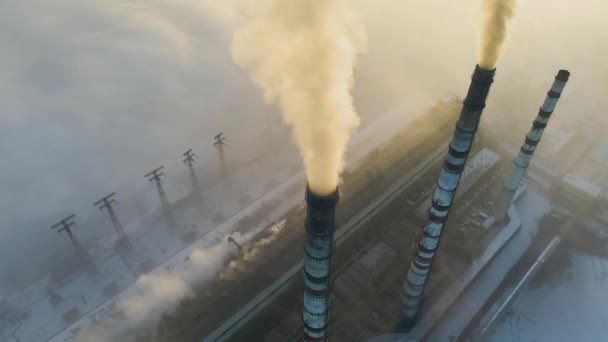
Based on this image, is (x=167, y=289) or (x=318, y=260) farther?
(x=167, y=289)

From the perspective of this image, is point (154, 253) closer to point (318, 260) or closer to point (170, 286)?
point (170, 286)

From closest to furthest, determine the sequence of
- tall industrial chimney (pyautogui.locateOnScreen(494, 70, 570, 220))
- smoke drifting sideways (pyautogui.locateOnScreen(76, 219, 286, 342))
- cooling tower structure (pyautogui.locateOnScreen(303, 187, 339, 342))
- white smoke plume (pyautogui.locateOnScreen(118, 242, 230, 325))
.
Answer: cooling tower structure (pyautogui.locateOnScreen(303, 187, 339, 342)) → smoke drifting sideways (pyautogui.locateOnScreen(76, 219, 286, 342)) → white smoke plume (pyautogui.locateOnScreen(118, 242, 230, 325)) → tall industrial chimney (pyautogui.locateOnScreen(494, 70, 570, 220))

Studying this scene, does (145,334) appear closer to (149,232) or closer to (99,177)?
(149,232)

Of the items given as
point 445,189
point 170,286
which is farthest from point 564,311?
point 170,286

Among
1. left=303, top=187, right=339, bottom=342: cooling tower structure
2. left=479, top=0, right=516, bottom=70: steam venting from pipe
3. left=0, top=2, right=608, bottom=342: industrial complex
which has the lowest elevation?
left=0, top=2, right=608, bottom=342: industrial complex

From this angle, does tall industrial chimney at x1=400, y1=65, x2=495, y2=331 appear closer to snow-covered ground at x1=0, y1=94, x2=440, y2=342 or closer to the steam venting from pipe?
the steam venting from pipe

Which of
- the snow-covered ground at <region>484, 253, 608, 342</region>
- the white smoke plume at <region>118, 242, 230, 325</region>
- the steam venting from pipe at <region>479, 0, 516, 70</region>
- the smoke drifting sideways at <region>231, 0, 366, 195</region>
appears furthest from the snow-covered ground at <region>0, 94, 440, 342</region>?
the steam venting from pipe at <region>479, 0, 516, 70</region>

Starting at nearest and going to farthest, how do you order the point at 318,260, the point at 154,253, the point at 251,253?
the point at 318,260 < the point at 251,253 < the point at 154,253
